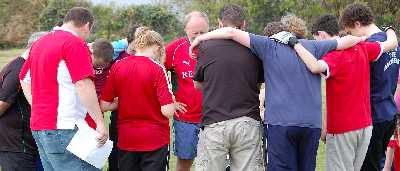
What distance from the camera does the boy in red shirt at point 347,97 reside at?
5.15 m

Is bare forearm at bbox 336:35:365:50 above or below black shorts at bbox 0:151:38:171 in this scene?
above

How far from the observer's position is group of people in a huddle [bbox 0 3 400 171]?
482 cm

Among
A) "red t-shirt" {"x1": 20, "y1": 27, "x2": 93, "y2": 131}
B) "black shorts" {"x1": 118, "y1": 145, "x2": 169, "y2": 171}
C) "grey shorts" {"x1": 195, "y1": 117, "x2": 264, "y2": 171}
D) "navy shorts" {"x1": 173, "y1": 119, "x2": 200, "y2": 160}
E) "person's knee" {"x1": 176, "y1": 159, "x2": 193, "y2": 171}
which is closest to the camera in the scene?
"red t-shirt" {"x1": 20, "y1": 27, "x2": 93, "y2": 131}

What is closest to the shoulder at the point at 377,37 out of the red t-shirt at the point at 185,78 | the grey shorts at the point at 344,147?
the grey shorts at the point at 344,147

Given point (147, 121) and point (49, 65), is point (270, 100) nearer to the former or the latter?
point (147, 121)

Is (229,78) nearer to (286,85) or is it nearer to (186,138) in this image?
(286,85)

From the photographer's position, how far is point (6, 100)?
5375 millimetres

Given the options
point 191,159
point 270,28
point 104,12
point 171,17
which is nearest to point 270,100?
point 270,28

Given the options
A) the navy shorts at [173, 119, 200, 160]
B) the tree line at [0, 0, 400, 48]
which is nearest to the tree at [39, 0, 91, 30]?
the tree line at [0, 0, 400, 48]

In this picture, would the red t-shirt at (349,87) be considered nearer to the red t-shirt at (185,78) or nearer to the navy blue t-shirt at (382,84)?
the navy blue t-shirt at (382,84)

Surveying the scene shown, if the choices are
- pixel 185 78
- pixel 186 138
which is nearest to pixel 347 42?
pixel 185 78

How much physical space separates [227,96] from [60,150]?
137cm

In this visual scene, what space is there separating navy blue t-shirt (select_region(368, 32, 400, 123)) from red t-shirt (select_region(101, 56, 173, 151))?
1868 mm

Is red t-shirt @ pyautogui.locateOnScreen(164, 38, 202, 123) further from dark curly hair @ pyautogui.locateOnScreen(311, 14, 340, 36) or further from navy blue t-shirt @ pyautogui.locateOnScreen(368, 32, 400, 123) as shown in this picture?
navy blue t-shirt @ pyautogui.locateOnScreen(368, 32, 400, 123)
